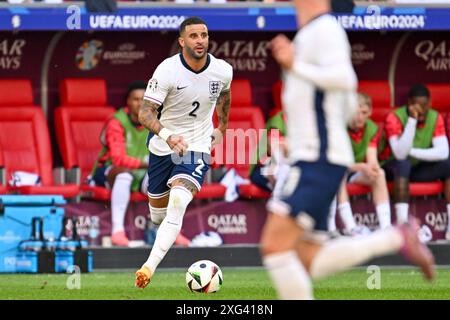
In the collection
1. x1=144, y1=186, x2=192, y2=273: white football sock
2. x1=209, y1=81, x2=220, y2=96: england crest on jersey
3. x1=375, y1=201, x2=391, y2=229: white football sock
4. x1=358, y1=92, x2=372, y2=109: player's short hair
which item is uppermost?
x1=358, y1=92, x2=372, y2=109: player's short hair

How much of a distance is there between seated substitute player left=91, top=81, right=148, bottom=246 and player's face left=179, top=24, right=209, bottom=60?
4.25 m

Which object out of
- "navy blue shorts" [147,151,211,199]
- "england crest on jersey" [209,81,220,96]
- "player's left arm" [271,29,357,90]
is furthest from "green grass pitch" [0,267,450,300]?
"player's left arm" [271,29,357,90]

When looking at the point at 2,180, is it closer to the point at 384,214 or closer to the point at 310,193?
the point at 384,214

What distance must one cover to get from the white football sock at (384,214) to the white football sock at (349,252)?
816cm

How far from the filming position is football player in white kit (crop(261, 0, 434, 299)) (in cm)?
692

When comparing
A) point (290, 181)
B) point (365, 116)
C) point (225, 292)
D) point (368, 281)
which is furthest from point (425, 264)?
point (365, 116)

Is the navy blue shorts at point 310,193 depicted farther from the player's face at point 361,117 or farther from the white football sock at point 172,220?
the player's face at point 361,117

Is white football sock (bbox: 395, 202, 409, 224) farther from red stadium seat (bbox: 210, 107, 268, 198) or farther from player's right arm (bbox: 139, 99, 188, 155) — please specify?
player's right arm (bbox: 139, 99, 188, 155)

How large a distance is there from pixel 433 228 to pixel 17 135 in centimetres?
488

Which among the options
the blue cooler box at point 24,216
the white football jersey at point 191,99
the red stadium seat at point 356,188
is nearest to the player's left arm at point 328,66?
the white football jersey at point 191,99

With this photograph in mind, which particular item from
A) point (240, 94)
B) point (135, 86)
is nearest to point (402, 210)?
point (240, 94)

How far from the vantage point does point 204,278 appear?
1051cm

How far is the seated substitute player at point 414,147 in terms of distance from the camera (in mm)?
Result: 15531
